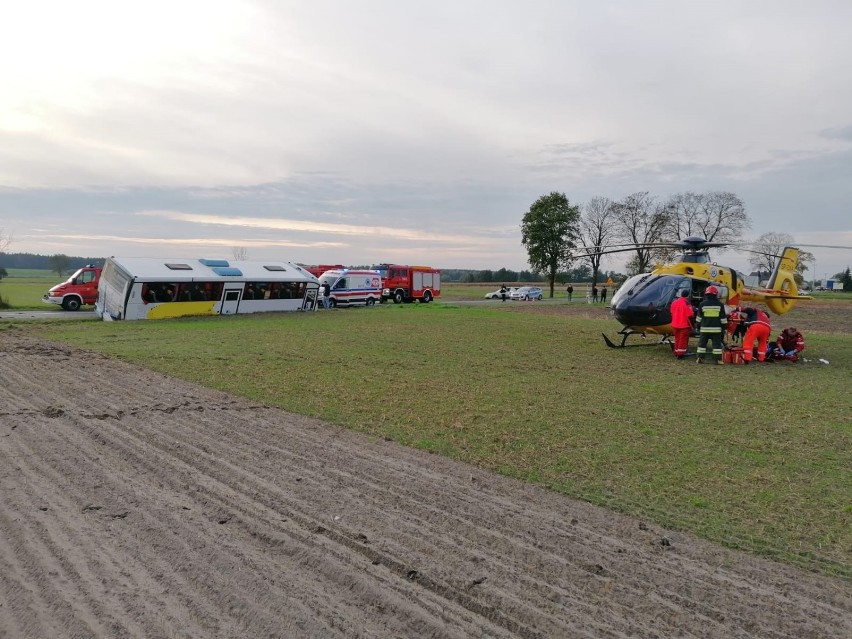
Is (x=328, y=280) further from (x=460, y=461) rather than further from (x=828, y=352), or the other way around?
(x=460, y=461)

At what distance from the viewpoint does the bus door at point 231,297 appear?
26172mm

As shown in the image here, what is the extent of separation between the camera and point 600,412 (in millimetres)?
8859

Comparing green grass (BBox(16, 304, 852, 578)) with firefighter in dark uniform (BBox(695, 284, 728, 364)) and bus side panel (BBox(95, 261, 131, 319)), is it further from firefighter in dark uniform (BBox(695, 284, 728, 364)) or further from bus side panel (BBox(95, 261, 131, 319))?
bus side panel (BBox(95, 261, 131, 319))

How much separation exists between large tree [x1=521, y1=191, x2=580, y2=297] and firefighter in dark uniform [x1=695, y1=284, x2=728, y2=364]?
32.9 m

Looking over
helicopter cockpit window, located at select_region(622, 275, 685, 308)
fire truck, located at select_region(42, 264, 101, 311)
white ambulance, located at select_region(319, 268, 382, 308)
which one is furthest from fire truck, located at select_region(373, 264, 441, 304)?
helicopter cockpit window, located at select_region(622, 275, 685, 308)

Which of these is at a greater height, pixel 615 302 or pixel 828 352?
pixel 615 302

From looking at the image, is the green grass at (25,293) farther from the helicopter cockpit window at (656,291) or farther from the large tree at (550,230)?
the large tree at (550,230)

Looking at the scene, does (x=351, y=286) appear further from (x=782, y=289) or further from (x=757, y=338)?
(x=757, y=338)

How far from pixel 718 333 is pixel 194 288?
760 inches

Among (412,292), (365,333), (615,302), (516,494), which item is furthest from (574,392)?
(412,292)

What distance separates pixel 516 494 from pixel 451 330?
1631cm

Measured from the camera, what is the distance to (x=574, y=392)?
10.4 m

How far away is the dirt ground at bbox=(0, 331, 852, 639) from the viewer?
11.2 feet

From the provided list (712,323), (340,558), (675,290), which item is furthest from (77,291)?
(340,558)
